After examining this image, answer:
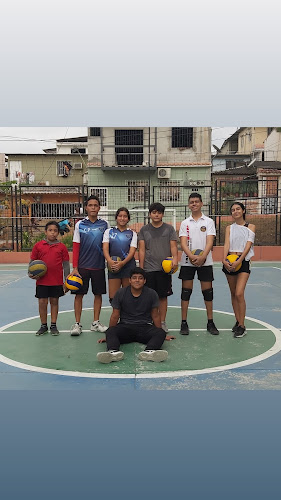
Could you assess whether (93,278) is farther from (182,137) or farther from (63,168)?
(63,168)

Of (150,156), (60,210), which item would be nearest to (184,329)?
(60,210)

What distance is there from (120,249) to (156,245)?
410mm

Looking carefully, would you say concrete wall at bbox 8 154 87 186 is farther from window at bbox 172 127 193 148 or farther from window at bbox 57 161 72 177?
window at bbox 172 127 193 148

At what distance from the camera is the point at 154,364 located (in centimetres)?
424

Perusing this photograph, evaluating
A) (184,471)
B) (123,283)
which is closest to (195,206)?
(123,283)

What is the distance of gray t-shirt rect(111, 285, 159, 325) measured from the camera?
185 inches

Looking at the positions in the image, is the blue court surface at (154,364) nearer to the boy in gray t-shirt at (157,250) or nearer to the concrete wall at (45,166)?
the boy in gray t-shirt at (157,250)

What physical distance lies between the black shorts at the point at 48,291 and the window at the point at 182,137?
17746 millimetres

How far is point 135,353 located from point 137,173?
60.1ft

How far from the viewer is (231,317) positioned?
627 centimetres

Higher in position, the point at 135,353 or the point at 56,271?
the point at 56,271

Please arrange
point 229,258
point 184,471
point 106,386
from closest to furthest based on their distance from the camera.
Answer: point 184,471 < point 106,386 < point 229,258

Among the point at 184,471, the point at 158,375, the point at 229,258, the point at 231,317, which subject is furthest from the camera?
the point at 231,317

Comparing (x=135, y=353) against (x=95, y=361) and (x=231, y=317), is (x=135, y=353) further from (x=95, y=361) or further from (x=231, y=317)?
(x=231, y=317)
